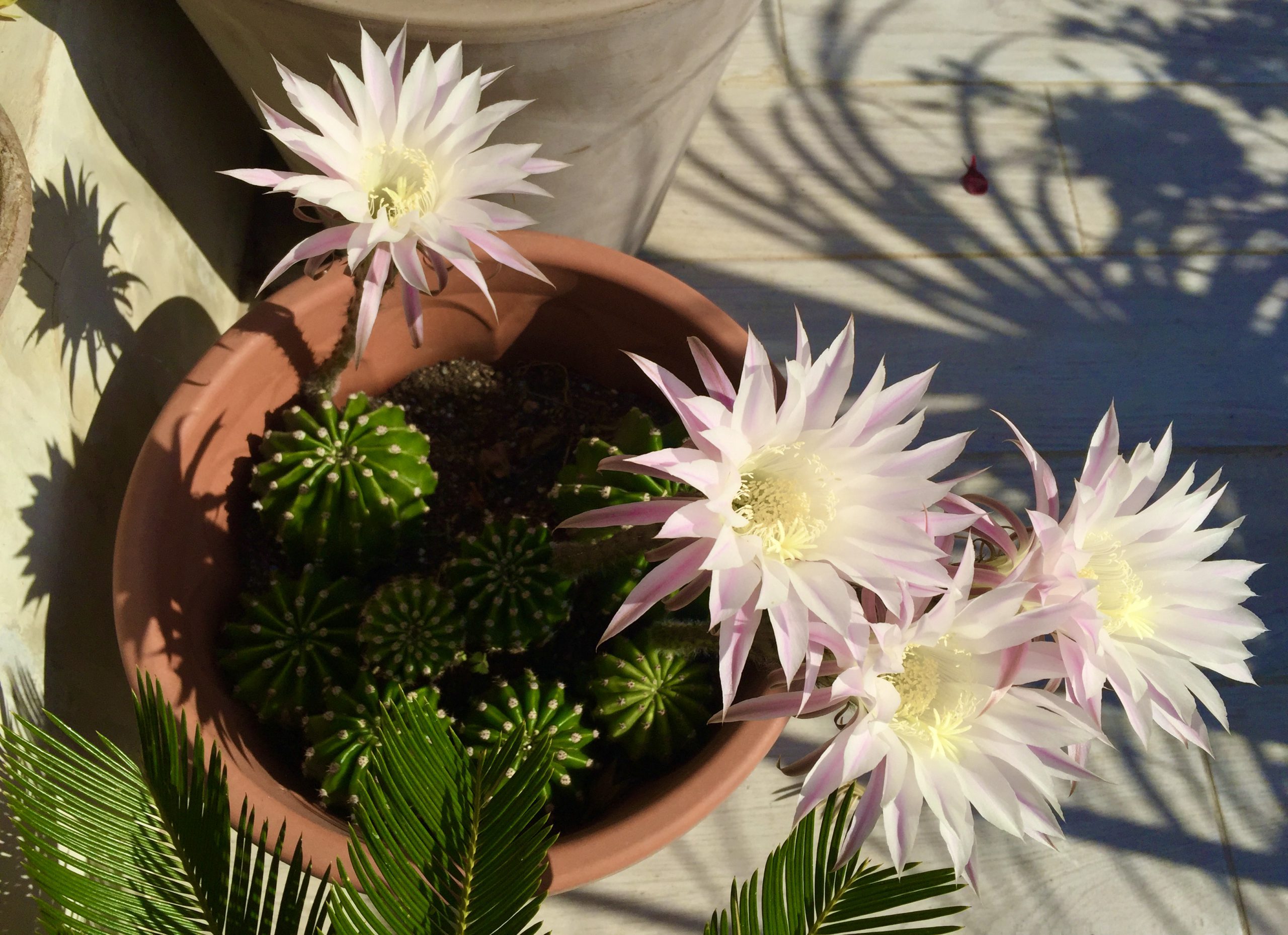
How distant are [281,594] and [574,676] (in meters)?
0.31

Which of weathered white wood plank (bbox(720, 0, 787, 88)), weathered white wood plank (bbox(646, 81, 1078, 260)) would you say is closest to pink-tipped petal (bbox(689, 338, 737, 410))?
weathered white wood plank (bbox(646, 81, 1078, 260))

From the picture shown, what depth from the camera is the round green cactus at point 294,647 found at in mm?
908

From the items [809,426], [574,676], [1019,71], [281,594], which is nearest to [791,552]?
[809,426]

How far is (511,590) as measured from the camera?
899 millimetres

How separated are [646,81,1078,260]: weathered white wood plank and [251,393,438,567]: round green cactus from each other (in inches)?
28.1

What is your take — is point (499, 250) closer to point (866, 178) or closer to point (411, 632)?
point (411, 632)

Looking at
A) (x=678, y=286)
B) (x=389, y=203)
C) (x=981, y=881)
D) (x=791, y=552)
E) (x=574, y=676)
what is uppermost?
(x=389, y=203)

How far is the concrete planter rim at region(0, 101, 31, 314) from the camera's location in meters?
0.78

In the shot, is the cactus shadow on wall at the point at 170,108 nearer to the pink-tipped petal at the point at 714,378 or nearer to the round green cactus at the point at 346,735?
the round green cactus at the point at 346,735

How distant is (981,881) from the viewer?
4.06ft

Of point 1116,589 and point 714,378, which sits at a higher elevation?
point 714,378

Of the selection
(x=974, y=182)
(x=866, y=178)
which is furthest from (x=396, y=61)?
(x=974, y=182)

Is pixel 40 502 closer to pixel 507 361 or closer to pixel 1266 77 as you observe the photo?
pixel 507 361

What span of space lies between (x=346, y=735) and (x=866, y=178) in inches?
49.2
